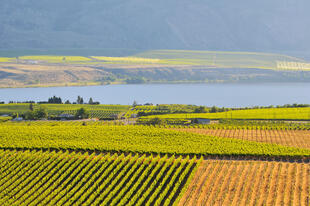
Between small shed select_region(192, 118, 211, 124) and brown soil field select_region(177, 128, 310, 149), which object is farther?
small shed select_region(192, 118, 211, 124)

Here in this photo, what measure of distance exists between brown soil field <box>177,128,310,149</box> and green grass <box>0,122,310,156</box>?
358 cm

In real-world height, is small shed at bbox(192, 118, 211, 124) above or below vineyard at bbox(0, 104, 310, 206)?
above

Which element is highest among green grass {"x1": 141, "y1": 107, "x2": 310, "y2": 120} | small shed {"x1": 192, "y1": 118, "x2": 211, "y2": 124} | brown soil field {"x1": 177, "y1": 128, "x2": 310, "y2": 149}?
green grass {"x1": 141, "y1": 107, "x2": 310, "y2": 120}

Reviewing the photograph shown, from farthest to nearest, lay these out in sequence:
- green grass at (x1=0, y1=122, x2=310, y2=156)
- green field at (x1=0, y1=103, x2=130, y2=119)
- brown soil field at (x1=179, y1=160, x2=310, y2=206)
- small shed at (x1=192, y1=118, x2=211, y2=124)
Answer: green field at (x1=0, y1=103, x2=130, y2=119), small shed at (x1=192, y1=118, x2=211, y2=124), green grass at (x1=0, y1=122, x2=310, y2=156), brown soil field at (x1=179, y1=160, x2=310, y2=206)

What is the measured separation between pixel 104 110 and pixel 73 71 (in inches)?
4470

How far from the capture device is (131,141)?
4697 centimetres

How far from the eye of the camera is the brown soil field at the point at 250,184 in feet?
97.3

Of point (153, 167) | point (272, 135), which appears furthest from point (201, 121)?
point (153, 167)

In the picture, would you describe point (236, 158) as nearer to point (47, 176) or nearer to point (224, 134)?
point (224, 134)

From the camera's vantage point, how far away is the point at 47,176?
36719 millimetres

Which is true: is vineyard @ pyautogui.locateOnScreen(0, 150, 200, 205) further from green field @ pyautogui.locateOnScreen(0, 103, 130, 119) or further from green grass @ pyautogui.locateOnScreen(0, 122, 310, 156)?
green field @ pyautogui.locateOnScreen(0, 103, 130, 119)

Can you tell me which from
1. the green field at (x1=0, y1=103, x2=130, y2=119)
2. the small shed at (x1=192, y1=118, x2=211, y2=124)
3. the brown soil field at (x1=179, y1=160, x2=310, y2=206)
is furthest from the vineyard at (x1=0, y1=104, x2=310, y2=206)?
the green field at (x1=0, y1=103, x2=130, y2=119)

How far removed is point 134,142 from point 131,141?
2.27ft

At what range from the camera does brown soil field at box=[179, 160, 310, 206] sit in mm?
29656
